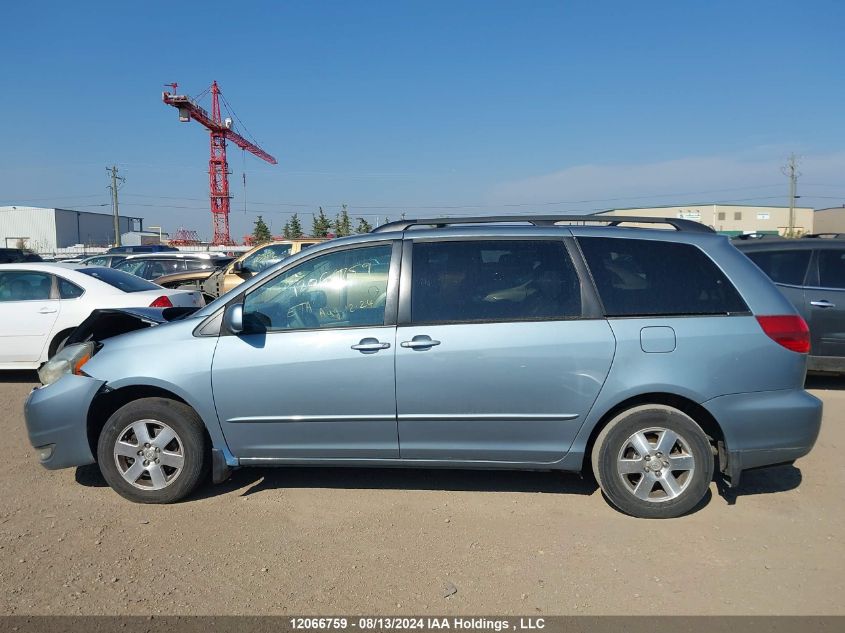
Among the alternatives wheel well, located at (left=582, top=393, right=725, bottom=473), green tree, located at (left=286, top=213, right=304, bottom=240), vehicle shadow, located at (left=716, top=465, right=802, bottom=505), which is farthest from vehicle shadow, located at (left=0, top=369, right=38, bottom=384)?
green tree, located at (left=286, top=213, right=304, bottom=240)

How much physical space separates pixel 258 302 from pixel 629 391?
2.38m

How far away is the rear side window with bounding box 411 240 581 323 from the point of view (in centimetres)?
383

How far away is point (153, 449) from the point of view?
4.00 m

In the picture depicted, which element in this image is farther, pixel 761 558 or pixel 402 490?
pixel 402 490

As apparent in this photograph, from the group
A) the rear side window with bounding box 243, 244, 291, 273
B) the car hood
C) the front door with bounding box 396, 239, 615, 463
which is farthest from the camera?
the rear side window with bounding box 243, 244, 291, 273

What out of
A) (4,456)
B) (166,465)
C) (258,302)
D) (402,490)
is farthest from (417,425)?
(4,456)

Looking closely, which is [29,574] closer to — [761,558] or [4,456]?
[4,456]

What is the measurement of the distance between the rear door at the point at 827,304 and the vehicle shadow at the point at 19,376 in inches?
359

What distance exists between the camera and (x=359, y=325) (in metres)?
3.86

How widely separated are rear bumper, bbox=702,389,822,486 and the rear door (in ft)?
11.7

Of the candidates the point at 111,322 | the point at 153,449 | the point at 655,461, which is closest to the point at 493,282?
the point at 655,461

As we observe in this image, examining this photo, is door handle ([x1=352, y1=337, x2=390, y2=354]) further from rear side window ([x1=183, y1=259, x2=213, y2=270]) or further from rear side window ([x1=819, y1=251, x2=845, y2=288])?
rear side window ([x1=183, y1=259, x2=213, y2=270])

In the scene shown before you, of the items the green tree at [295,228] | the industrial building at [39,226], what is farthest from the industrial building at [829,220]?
the industrial building at [39,226]

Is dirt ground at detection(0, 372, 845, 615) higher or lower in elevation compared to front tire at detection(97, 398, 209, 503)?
lower
